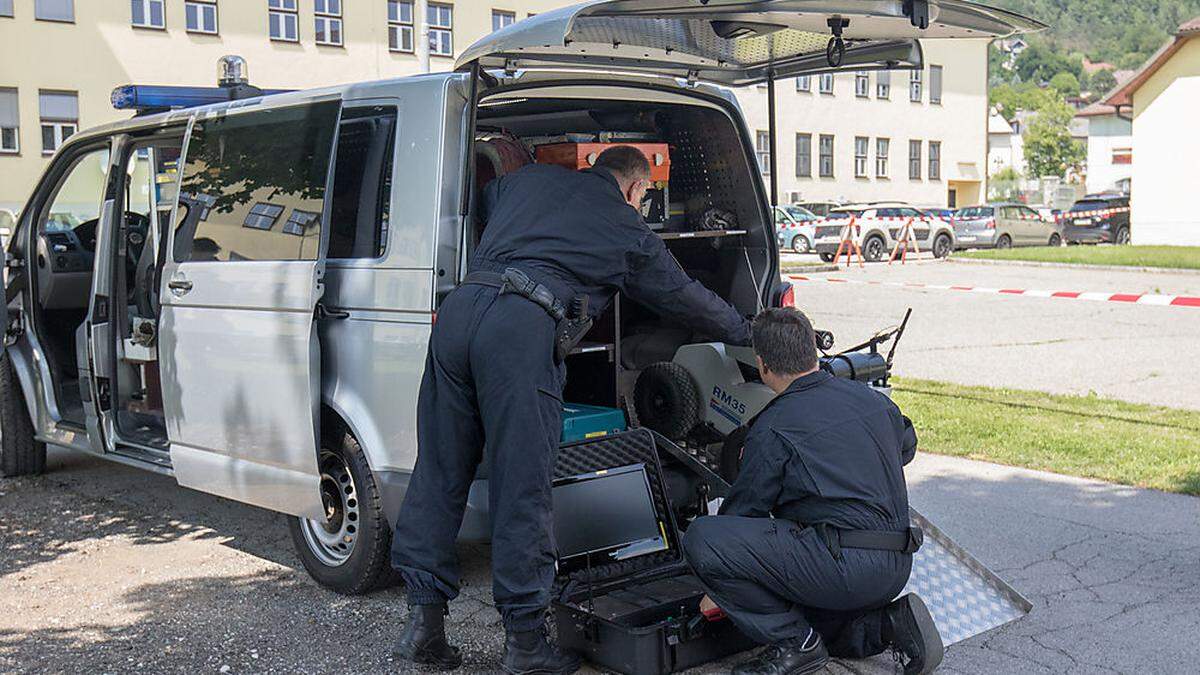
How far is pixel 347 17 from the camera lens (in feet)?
128

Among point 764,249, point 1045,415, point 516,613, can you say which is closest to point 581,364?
point 764,249

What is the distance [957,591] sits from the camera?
4895mm

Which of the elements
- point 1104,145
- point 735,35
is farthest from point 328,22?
point 1104,145

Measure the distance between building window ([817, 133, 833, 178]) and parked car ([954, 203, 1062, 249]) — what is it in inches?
640

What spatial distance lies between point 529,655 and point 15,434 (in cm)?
458

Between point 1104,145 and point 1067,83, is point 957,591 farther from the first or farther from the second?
point 1067,83

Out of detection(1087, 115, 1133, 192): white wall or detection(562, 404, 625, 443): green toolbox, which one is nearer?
detection(562, 404, 625, 443): green toolbox

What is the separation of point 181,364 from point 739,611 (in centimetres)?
286

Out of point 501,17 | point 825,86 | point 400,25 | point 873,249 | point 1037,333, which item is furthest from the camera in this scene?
point 825,86

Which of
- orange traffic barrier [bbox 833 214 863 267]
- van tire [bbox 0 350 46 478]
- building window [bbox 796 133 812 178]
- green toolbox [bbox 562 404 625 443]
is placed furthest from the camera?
building window [bbox 796 133 812 178]

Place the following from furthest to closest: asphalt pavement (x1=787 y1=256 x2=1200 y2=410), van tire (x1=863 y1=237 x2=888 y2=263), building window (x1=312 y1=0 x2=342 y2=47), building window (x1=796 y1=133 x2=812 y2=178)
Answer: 1. building window (x1=796 y1=133 x2=812 y2=178)
2. building window (x1=312 y1=0 x2=342 y2=47)
3. van tire (x1=863 y1=237 x2=888 y2=263)
4. asphalt pavement (x1=787 y1=256 x2=1200 y2=410)

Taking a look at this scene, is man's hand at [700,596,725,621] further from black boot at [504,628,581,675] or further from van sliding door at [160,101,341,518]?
van sliding door at [160,101,341,518]

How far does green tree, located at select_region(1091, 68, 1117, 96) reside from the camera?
168 metres

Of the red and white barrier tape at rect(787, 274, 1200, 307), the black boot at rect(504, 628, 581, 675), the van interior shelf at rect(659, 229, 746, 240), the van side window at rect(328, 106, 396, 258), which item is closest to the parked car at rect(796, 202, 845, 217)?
the red and white barrier tape at rect(787, 274, 1200, 307)
